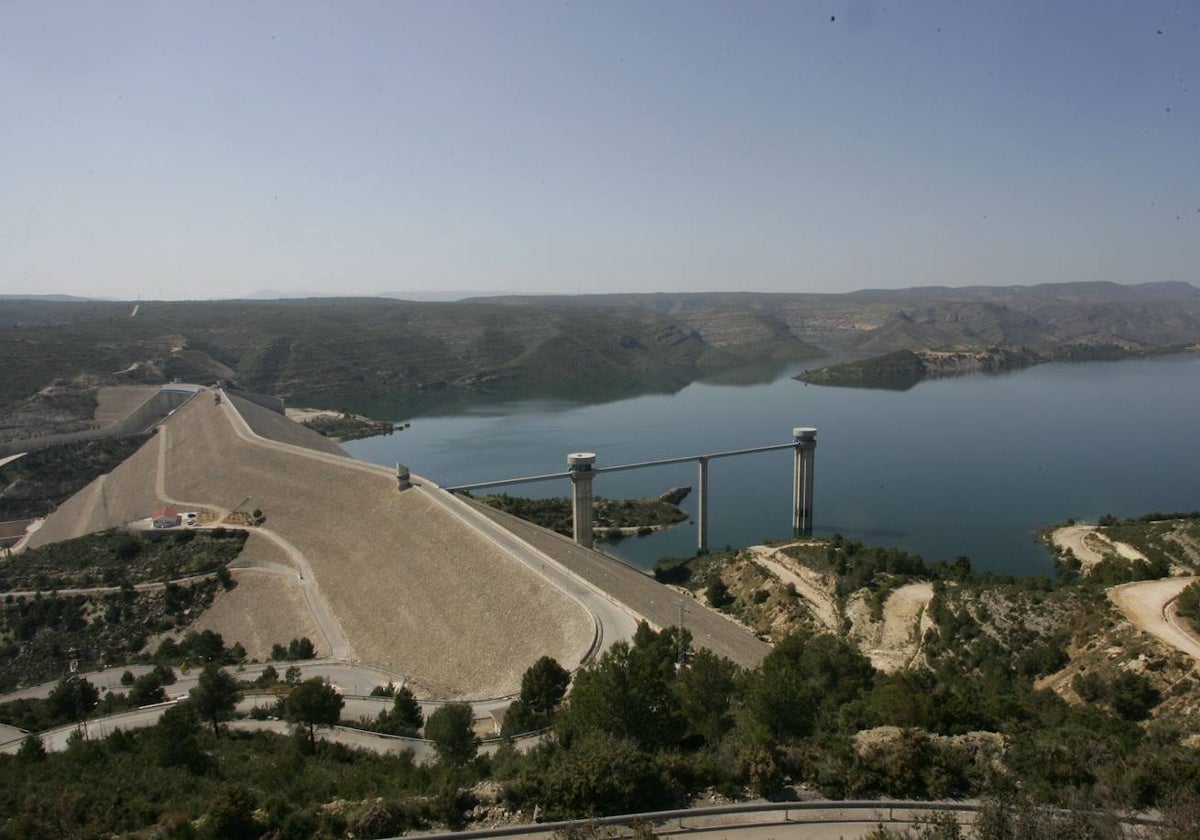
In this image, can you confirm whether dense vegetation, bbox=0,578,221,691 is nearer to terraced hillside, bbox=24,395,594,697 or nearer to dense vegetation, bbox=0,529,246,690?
dense vegetation, bbox=0,529,246,690

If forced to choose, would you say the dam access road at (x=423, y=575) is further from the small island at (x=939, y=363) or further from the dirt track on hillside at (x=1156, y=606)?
the small island at (x=939, y=363)

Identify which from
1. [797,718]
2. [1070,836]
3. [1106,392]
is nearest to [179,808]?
[797,718]

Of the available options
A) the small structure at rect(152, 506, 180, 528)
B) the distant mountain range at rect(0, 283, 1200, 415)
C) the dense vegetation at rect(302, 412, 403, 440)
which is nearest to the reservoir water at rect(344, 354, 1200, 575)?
the dense vegetation at rect(302, 412, 403, 440)

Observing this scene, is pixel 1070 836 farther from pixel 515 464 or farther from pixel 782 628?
pixel 515 464

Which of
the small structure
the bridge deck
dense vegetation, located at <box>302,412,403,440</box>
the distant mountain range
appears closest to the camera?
the bridge deck

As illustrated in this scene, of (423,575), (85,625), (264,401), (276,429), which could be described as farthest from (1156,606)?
(264,401)
